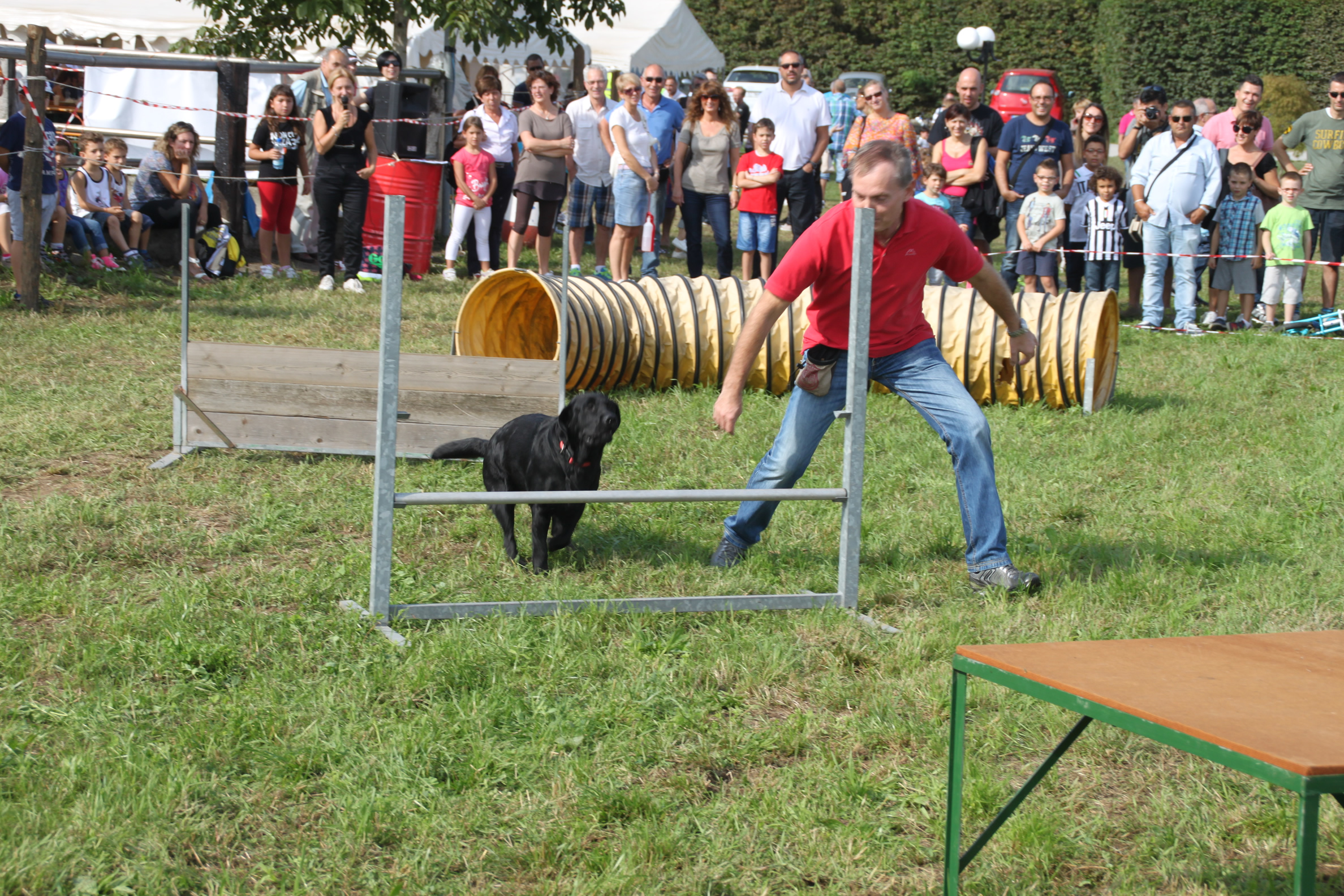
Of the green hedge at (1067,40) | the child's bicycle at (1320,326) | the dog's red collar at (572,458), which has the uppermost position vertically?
the green hedge at (1067,40)

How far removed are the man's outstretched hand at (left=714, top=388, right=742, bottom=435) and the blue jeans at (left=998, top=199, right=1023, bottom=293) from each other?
24.0 ft

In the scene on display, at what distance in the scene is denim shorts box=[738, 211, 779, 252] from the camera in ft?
37.1

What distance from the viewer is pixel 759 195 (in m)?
11.3

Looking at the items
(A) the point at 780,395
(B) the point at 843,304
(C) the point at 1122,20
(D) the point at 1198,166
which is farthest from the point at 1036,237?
(C) the point at 1122,20

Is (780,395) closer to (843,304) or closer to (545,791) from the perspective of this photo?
(843,304)

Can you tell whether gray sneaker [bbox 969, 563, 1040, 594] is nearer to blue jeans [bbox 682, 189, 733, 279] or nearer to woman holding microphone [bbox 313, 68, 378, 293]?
blue jeans [bbox 682, 189, 733, 279]

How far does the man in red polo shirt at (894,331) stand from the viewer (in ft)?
14.6

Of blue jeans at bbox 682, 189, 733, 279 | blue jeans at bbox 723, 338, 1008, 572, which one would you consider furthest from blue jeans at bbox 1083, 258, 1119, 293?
blue jeans at bbox 723, 338, 1008, 572

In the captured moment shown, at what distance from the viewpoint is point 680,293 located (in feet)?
26.7

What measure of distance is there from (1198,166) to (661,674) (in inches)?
350

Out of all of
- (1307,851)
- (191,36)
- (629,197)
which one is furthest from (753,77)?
(1307,851)

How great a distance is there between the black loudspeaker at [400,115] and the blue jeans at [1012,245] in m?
5.96

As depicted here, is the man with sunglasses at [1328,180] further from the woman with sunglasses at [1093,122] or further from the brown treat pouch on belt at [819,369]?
the brown treat pouch on belt at [819,369]

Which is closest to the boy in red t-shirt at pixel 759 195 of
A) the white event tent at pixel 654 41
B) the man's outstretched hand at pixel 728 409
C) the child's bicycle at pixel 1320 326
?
the child's bicycle at pixel 1320 326
